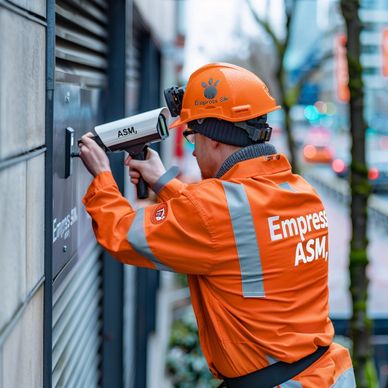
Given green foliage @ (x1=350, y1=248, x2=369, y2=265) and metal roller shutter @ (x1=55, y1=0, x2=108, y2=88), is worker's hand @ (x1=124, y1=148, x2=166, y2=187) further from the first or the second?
green foliage @ (x1=350, y1=248, x2=369, y2=265)

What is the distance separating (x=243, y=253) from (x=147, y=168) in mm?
598

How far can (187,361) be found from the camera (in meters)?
9.37

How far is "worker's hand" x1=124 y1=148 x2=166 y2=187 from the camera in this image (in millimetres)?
3346

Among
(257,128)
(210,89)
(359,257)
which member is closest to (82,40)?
(210,89)

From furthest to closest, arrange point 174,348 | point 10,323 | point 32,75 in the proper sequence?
point 174,348
point 32,75
point 10,323

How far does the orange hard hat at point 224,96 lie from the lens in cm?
311

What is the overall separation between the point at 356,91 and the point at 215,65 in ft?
10.3

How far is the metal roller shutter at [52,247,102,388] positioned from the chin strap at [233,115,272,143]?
3.36 ft

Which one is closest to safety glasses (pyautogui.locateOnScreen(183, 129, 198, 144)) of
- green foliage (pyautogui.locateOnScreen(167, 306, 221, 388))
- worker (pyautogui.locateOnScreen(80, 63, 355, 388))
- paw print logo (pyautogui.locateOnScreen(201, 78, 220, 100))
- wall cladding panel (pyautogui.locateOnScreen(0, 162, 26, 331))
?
worker (pyautogui.locateOnScreen(80, 63, 355, 388))

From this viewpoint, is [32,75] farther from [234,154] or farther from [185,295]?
[185,295]

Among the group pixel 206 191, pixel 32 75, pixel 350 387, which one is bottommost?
pixel 350 387

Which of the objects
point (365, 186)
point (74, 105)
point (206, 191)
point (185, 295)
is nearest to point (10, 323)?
point (206, 191)

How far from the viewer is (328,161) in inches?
1678

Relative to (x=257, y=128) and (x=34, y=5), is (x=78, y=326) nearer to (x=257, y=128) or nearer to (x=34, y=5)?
(x=257, y=128)
